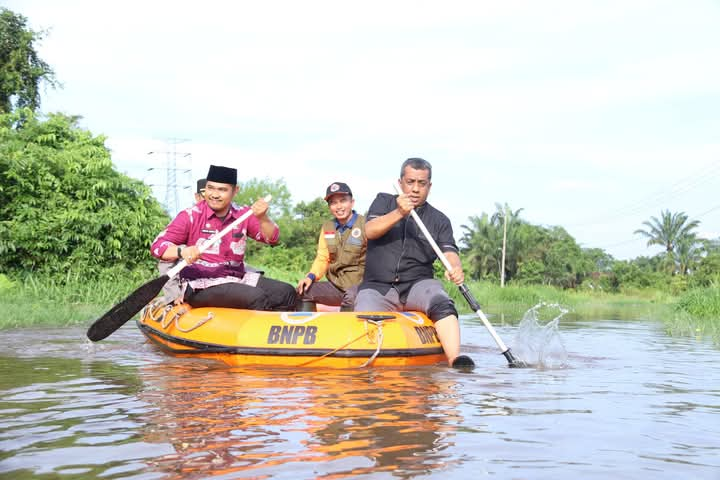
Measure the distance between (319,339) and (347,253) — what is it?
1.55 meters

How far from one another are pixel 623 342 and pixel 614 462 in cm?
611

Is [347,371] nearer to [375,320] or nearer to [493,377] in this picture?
[375,320]

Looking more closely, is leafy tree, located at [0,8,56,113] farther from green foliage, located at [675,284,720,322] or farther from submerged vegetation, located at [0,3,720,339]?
green foliage, located at [675,284,720,322]

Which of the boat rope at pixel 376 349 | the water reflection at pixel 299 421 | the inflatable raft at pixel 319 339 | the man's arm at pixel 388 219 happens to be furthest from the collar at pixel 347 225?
the water reflection at pixel 299 421

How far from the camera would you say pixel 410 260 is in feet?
20.3

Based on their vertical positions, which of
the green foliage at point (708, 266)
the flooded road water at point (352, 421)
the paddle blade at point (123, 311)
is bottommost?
the flooded road water at point (352, 421)

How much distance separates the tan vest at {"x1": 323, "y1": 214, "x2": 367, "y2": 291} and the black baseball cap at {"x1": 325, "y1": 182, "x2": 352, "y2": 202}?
30 centimetres

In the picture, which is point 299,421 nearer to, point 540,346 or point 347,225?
point 540,346

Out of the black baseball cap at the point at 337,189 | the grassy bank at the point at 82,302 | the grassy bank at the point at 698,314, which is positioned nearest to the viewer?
the black baseball cap at the point at 337,189

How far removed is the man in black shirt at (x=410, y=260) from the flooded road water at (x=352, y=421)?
22.7 inches

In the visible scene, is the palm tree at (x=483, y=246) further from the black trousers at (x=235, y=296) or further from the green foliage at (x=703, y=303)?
the black trousers at (x=235, y=296)

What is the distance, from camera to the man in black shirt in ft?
19.5

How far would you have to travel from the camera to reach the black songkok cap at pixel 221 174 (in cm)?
622

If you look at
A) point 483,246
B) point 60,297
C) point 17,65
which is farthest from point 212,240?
point 483,246
